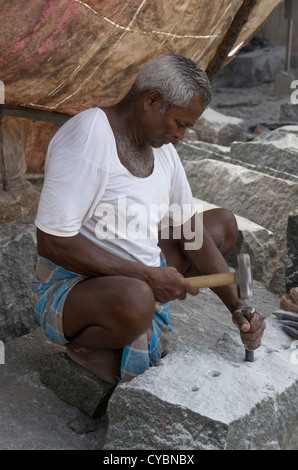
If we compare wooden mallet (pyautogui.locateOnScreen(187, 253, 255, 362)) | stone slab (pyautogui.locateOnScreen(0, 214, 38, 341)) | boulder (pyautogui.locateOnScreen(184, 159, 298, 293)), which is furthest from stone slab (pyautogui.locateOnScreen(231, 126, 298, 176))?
wooden mallet (pyautogui.locateOnScreen(187, 253, 255, 362))

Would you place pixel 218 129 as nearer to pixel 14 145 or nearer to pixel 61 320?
pixel 14 145

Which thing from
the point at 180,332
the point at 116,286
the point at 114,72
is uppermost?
the point at 114,72

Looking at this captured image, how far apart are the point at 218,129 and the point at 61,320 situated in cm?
569

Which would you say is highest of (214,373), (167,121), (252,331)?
(167,121)

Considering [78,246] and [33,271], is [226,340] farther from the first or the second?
[33,271]

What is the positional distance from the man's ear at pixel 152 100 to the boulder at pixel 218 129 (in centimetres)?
542

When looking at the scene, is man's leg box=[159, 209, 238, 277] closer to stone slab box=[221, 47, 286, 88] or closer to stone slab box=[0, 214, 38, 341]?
stone slab box=[0, 214, 38, 341]

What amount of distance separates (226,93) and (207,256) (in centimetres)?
914

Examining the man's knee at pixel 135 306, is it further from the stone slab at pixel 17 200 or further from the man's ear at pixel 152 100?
the stone slab at pixel 17 200

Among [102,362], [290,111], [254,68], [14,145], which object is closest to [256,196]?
[14,145]

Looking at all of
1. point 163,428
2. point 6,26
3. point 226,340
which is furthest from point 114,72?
point 163,428

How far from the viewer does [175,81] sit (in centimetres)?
233

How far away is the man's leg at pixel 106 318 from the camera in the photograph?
2.27 metres

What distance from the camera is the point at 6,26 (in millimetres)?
2600
